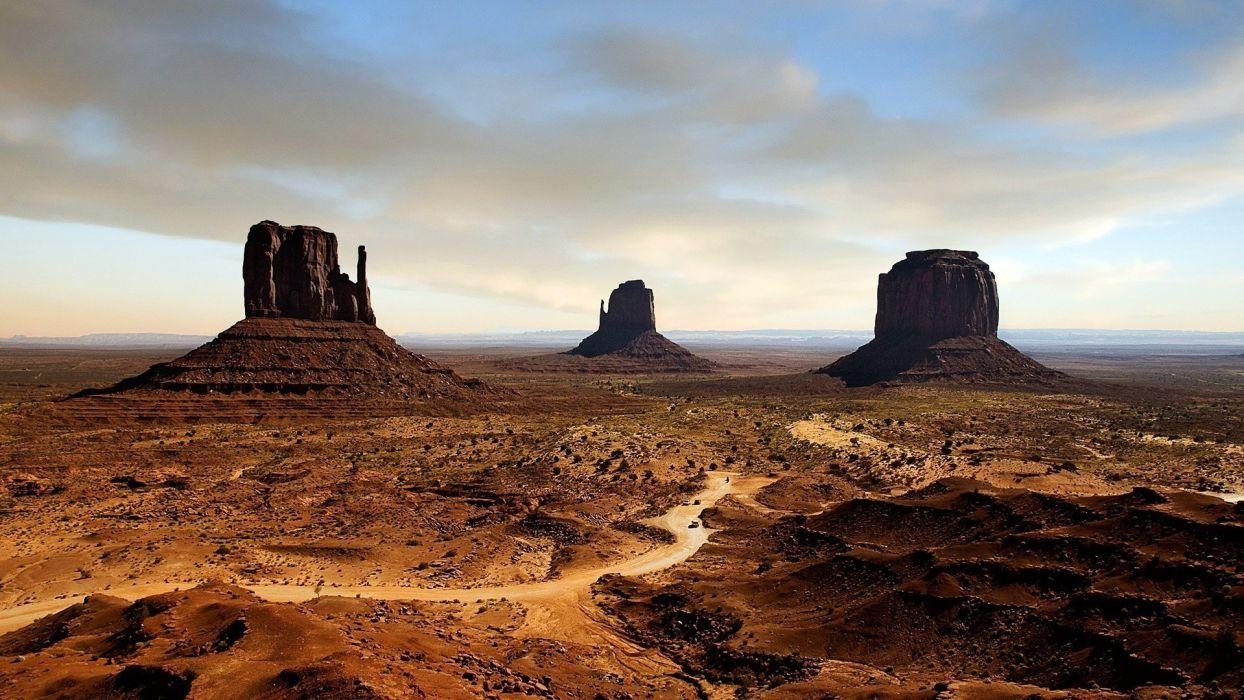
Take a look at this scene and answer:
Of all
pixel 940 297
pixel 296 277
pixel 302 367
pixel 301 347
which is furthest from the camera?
pixel 940 297

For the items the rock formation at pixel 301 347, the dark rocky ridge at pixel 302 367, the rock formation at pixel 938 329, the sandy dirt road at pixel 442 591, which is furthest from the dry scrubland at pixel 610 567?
the rock formation at pixel 938 329

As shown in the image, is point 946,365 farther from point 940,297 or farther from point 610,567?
point 610,567

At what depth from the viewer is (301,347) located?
264 ft

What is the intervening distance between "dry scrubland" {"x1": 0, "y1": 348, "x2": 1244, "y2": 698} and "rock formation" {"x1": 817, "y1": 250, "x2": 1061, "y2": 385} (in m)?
66.1

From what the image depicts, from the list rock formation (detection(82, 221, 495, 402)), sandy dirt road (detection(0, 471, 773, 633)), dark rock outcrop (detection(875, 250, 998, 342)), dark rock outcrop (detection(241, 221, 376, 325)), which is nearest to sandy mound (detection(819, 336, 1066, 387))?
dark rock outcrop (detection(875, 250, 998, 342))

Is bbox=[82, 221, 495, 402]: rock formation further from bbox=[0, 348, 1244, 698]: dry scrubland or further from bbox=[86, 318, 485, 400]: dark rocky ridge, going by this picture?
bbox=[0, 348, 1244, 698]: dry scrubland

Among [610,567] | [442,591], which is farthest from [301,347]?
[610,567]

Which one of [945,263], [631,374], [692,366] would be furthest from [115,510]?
[692,366]

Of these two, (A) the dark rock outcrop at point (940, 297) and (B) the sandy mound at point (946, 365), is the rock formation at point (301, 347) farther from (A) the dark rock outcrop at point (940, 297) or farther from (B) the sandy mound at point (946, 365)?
(A) the dark rock outcrop at point (940, 297)

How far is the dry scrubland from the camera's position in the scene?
16281mm

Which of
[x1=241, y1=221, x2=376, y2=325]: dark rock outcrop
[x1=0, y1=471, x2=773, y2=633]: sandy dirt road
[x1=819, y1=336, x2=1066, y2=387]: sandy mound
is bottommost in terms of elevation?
[x1=0, y1=471, x2=773, y2=633]: sandy dirt road

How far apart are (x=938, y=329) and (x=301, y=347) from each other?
406ft

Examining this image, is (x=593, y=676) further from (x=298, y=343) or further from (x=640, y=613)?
(x=298, y=343)

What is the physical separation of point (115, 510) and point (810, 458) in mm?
47776
